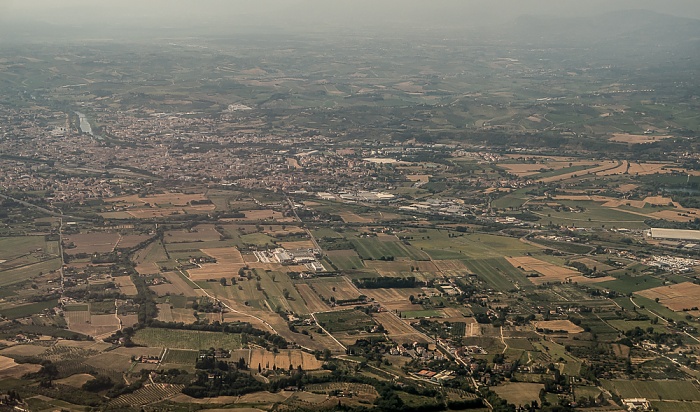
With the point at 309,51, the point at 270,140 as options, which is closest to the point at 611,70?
the point at 309,51

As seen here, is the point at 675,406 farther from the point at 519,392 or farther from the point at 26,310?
the point at 26,310

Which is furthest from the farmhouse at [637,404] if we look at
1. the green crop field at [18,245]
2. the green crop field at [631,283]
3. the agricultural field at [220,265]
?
the green crop field at [18,245]

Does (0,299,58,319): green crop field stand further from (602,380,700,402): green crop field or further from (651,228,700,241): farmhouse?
(651,228,700,241): farmhouse

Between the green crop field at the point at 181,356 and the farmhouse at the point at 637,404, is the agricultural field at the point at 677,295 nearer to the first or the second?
the farmhouse at the point at 637,404

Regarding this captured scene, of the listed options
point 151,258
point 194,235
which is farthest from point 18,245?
point 194,235

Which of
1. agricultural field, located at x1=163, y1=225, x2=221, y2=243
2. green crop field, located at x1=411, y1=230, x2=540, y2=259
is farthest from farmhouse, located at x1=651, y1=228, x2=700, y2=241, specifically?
agricultural field, located at x1=163, y1=225, x2=221, y2=243

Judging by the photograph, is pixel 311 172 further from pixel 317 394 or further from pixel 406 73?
pixel 406 73
